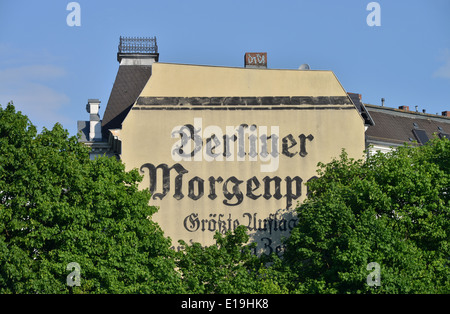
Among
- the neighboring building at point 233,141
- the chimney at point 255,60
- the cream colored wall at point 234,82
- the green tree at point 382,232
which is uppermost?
the chimney at point 255,60

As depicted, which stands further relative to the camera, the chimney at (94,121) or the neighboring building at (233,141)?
the chimney at (94,121)

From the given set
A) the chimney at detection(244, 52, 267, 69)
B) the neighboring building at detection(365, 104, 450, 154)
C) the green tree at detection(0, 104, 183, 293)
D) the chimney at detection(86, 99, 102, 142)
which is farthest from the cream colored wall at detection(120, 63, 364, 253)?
the neighboring building at detection(365, 104, 450, 154)

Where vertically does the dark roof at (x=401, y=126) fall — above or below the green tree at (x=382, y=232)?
above

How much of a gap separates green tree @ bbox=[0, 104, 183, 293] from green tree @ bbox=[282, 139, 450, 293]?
6781 millimetres

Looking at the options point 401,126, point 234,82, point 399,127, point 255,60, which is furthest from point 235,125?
point 401,126

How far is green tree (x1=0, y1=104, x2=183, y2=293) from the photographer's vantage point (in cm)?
4716

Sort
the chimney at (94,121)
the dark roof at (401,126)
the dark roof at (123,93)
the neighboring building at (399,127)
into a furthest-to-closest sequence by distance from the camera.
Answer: the dark roof at (401,126) → the neighboring building at (399,127) → the chimney at (94,121) → the dark roof at (123,93)

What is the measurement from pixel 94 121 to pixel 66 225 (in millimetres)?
17865

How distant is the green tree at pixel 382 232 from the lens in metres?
47.6

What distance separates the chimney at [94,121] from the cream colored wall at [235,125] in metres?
6.28

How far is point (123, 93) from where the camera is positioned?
65.6m

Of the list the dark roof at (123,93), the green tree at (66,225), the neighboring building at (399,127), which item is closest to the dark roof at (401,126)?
the neighboring building at (399,127)

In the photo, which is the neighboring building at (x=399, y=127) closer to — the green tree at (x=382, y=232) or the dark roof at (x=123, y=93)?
the green tree at (x=382, y=232)
